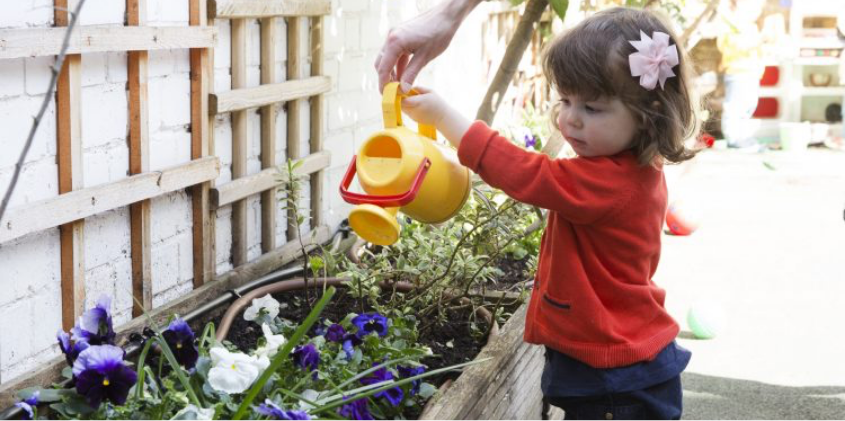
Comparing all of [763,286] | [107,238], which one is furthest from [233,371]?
[763,286]

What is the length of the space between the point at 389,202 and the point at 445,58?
3.22m

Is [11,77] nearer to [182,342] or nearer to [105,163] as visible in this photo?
[105,163]

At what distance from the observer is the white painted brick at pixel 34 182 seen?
212 cm

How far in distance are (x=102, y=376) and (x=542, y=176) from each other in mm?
810

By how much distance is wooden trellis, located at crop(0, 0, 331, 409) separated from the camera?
2221 mm

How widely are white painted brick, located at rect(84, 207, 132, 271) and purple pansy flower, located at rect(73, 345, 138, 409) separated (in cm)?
82

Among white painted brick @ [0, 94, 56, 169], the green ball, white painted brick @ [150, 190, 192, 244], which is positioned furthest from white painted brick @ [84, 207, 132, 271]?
the green ball

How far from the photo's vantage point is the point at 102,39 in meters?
2.30

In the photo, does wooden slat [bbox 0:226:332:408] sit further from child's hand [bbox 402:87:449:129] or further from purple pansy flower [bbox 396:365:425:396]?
child's hand [bbox 402:87:449:129]

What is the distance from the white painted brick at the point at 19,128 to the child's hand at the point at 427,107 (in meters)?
0.73

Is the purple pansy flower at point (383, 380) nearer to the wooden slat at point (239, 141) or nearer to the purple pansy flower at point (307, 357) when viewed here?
the purple pansy flower at point (307, 357)

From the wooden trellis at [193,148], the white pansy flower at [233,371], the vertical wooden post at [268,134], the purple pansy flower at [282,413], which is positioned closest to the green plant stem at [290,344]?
the purple pansy flower at [282,413]

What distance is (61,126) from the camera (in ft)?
7.37

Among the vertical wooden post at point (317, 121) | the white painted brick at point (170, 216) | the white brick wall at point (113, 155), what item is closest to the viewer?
the white brick wall at point (113, 155)
